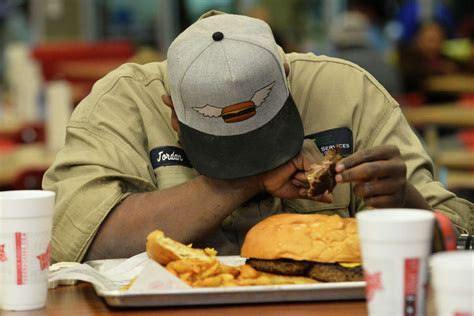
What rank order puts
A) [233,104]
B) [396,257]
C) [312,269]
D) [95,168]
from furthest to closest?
1. [95,168]
2. [233,104]
3. [312,269]
4. [396,257]

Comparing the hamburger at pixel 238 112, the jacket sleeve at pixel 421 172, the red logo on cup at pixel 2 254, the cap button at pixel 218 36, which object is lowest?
the jacket sleeve at pixel 421 172

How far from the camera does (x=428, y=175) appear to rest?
2561 mm

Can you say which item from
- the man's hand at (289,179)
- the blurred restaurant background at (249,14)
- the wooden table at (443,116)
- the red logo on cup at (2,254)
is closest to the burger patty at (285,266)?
the man's hand at (289,179)

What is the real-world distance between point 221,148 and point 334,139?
363 millimetres

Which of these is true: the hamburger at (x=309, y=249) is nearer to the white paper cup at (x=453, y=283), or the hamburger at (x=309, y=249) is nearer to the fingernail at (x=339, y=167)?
the fingernail at (x=339, y=167)

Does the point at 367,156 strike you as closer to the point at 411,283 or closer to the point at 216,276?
the point at 216,276

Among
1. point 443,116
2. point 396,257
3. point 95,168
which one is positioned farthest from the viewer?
point 443,116

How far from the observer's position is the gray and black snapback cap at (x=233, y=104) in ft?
7.41

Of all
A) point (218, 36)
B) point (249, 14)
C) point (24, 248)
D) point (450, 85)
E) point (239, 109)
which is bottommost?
point (450, 85)

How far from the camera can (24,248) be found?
72.2 inches

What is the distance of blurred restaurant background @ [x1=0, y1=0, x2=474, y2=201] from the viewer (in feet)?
21.9

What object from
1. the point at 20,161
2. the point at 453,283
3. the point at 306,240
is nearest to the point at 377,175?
the point at 306,240

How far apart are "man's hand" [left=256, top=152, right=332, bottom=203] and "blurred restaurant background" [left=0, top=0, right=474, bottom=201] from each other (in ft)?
7.16

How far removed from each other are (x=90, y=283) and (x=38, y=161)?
334 cm
